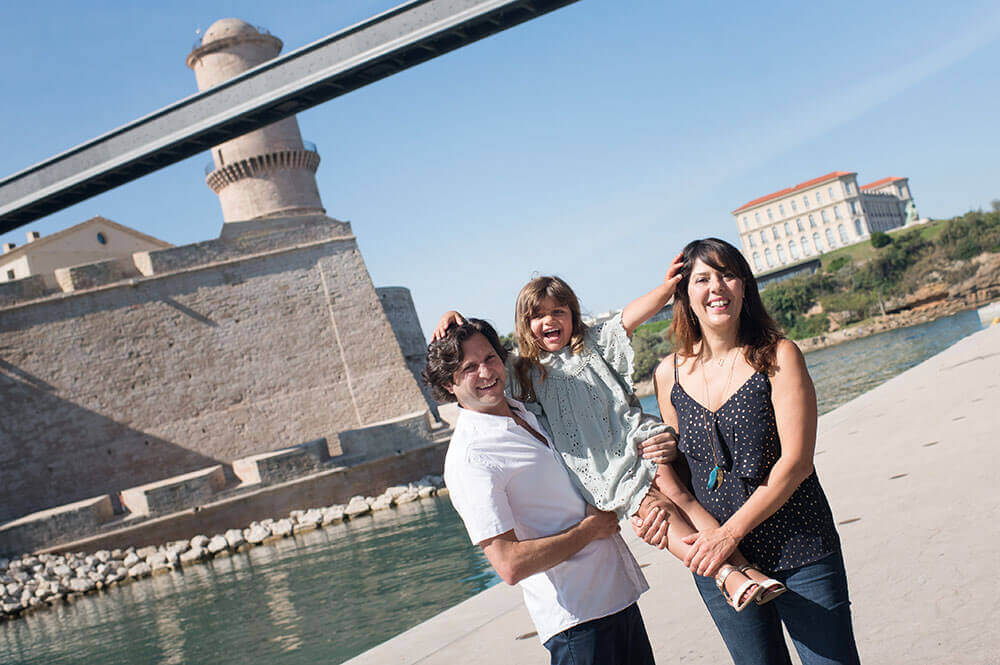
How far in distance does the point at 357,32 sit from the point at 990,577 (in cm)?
443

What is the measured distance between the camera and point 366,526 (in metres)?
14.1

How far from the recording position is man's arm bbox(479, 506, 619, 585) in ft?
6.21

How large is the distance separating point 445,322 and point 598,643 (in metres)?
0.93

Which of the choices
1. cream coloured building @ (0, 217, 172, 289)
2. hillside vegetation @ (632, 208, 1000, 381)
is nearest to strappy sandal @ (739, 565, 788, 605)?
cream coloured building @ (0, 217, 172, 289)

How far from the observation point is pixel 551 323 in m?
2.33

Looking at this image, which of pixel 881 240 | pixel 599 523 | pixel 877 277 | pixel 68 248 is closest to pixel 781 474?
pixel 599 523

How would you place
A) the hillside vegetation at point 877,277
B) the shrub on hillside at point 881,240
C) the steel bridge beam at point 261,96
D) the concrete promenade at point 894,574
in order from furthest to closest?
the shrub on hillside at point 881,240 → the hillside vegetation at point 877,277 → the steel bridge beam at point 261,96 → the concrete promenade at point 894,574

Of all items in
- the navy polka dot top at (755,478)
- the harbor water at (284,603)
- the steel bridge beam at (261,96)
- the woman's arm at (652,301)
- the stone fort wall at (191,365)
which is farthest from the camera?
the stone fort wall at (191,365)

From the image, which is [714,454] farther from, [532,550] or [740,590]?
[532,550]

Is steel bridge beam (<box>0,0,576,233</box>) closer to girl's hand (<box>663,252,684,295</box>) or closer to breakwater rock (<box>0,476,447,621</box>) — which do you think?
girl's hand (<box>663,252,684,295</box>)

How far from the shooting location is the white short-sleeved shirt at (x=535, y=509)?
6.28ft

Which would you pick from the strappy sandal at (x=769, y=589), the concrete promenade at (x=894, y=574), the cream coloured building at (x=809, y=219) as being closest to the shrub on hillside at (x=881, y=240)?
the cream coloured building at (x=809, y=219)

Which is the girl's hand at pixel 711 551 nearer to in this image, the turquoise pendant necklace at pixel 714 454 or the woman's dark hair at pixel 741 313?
the turquoise pendant necklace at pixel 714 454

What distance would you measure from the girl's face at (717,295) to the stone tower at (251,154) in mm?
22851
